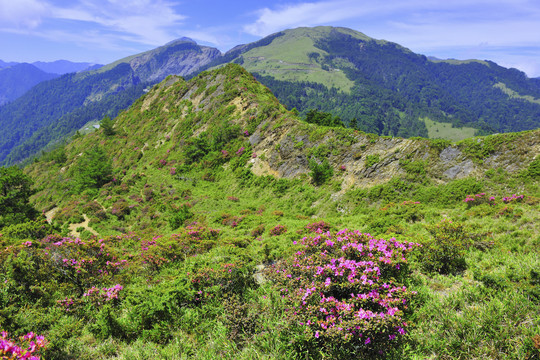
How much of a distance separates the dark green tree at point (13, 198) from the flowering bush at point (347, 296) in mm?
29173

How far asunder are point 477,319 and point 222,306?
17.9 ft

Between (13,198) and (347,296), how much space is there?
32.9 meters

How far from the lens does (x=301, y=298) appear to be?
192 inches

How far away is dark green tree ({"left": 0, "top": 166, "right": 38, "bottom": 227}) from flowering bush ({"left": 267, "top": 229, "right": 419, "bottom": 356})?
29173mm

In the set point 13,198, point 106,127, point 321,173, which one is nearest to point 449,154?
point 321,173

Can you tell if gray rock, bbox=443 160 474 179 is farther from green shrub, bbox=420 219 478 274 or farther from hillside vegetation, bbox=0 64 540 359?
green shrub, bbox=420 219 478 274

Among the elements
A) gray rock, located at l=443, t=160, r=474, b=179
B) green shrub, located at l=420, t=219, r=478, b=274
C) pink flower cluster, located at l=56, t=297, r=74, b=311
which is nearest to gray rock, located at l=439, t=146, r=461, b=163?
gray rock, located at l=443, t=160, r=474, b=179

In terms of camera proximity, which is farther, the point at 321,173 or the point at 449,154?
the point at 321,173

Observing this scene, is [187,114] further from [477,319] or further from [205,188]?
[477,319]

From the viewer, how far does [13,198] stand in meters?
23.6

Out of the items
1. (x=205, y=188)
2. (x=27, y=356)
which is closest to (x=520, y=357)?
(x=27, y=356)

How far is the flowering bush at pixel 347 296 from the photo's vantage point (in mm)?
4160

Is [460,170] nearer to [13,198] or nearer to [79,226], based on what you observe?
[79,226]

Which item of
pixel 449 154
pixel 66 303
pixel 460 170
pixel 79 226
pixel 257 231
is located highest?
pixel 449 154
